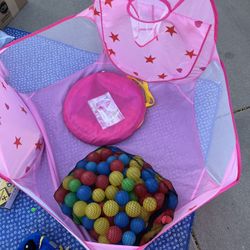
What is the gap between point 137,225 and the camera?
744 millimetres

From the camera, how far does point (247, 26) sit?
122cm

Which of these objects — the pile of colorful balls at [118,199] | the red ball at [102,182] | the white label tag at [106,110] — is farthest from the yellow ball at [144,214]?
the white label tag at [106,110]

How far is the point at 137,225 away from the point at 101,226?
0.08m

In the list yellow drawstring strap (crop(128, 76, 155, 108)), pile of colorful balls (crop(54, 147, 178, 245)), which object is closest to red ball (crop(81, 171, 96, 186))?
pile of colorful balls (crop(54, 147, 178, 245))

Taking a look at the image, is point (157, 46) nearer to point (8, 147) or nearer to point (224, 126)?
point (224, 126)

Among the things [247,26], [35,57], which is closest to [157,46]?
[35,57]

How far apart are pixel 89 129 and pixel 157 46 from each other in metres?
0.28

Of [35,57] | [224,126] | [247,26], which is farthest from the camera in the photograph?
[247,26]

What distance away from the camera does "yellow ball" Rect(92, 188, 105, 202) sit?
780mm

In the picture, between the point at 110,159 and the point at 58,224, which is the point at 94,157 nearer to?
the point at 110,159

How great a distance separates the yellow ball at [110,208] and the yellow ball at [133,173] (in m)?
0.07

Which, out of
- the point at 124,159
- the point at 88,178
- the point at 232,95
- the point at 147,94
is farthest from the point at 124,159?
the point at 232,95

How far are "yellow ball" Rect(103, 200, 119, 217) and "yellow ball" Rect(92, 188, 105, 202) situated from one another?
0.9 inches

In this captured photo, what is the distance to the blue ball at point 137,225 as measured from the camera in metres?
0.74
